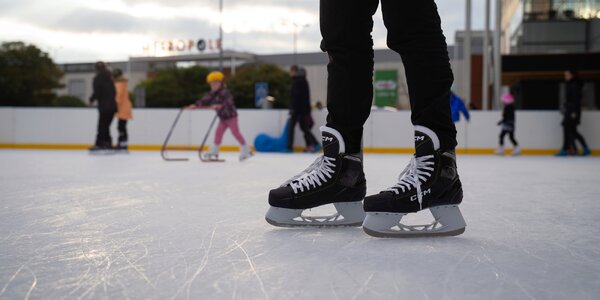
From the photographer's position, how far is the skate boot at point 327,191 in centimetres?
170

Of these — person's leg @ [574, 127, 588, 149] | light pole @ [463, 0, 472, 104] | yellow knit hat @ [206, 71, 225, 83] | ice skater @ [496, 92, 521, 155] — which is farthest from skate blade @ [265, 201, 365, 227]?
light pole @ [463, 0, 472, 104]

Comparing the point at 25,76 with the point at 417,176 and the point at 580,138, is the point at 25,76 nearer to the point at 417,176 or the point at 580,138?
the point at 580,138

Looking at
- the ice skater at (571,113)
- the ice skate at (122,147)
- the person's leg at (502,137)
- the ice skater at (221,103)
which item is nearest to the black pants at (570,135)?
the ice skater at (571,113)

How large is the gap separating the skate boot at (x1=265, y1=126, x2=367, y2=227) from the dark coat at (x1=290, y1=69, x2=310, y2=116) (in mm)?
9230

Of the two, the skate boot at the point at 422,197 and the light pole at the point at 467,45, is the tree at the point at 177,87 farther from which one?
the skate boot at the point at 422,197

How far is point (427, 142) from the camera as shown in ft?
5.16

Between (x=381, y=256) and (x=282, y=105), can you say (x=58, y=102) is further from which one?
(x=381, y=256)

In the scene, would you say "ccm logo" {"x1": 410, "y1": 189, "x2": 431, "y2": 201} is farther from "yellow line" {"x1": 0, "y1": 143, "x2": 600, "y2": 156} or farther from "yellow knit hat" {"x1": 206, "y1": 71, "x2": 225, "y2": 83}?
"yellow line" {"x1": 0, "y1": 143, "x2": 600, "y2": 156}

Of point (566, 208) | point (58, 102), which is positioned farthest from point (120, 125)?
point (58, 102)

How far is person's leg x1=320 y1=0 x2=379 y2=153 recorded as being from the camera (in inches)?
67.3

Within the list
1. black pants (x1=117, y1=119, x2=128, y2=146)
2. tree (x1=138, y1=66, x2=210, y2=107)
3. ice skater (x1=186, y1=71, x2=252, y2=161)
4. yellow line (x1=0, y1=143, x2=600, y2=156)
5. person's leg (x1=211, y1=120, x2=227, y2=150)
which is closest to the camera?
person's leg (x1=211, y1=120, x2=227, y2=150)

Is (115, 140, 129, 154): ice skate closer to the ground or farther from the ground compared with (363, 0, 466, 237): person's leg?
closer to the ground

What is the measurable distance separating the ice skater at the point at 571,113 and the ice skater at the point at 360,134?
31.4 feet

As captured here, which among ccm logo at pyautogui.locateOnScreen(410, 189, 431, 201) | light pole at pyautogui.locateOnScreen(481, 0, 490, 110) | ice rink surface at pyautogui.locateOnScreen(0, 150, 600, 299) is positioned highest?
light pole at pyautogui.locateOnScreen(481, 0, 490, 110)
